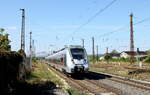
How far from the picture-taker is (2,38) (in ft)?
106

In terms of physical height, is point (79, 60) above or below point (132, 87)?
above

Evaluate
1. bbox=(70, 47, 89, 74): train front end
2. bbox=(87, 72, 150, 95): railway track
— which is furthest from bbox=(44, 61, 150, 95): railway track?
bbox=(70, 47, 89, 74): train front end

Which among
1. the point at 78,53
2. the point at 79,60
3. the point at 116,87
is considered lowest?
the point at 116,87

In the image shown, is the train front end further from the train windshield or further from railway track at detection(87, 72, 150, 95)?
railway track at detection(87, 72, 150, 95)

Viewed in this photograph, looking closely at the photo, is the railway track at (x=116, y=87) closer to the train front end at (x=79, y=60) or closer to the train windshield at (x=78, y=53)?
the train front end at (x=79, y=60)

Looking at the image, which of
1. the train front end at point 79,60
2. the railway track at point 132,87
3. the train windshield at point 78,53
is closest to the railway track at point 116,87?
the railway track at point 132,87

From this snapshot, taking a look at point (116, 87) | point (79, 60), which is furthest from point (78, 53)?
point (116, 87)

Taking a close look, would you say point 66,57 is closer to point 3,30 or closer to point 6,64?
point 3,30

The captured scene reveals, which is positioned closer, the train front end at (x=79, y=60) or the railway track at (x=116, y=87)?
the railway track at (x=116, y=87)

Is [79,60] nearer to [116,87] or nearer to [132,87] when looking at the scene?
[116,87]

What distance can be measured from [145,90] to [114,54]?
13989cm

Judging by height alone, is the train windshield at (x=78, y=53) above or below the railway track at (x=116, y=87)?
above

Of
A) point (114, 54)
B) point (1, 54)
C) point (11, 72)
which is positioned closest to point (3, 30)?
point (11, 72)

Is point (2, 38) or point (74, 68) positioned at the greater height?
point (2, 38)
